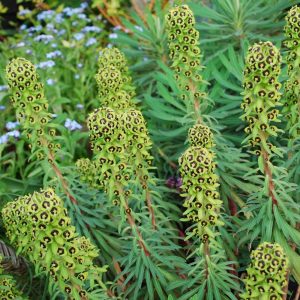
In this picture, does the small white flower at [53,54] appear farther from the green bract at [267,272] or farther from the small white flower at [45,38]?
the green bract at [267,272]

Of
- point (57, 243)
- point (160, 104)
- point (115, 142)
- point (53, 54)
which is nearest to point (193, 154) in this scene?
point (115, 142)

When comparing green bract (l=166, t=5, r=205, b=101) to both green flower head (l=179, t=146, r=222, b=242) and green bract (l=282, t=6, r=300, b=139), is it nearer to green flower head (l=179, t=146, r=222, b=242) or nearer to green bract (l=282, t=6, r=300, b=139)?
green bract (l=282, t=6, r=300, b=139)

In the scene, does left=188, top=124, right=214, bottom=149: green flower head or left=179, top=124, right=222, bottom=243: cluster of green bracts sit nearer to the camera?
left=179, top=124, right=222, bottom=243: cluster of green bracts

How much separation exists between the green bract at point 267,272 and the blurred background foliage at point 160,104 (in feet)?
2.89

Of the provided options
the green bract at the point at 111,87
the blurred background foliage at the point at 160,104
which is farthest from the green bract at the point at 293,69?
the green bract at the point at 111,87

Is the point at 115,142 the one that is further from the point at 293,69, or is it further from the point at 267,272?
the point at 293,69

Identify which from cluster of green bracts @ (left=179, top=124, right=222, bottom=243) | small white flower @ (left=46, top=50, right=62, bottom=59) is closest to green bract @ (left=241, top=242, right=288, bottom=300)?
cluster of green bracts @ (left=179, top=124, right=222, bottom=243)

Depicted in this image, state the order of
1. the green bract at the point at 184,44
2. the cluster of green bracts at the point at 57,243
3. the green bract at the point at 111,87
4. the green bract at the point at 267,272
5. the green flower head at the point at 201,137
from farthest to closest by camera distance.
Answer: the green bract at the point at 111,87 → the green bract at the point at 184,44 → the green flower head at the point at 201,137 → the cluster of green bracts at the point at 57,243 → the green bract at the point at 267,272

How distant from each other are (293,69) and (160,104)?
4.06ft

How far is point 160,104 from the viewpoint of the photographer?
12.2 feet

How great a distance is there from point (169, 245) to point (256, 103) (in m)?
1.02

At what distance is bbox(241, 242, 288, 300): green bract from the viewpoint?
73.5 inches

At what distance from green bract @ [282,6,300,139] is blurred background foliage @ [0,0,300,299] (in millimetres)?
287

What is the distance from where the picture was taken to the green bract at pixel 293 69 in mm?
2515
